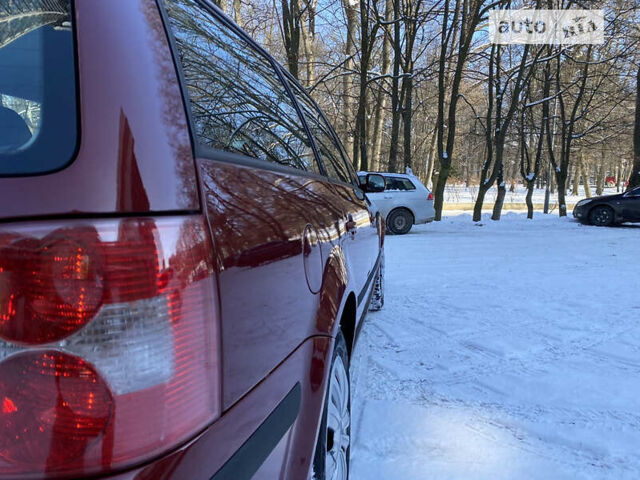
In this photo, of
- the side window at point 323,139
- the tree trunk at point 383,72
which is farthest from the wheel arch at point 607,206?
the side window at point 323,139

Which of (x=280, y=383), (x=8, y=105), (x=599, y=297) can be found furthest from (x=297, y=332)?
(x=599, y=297)

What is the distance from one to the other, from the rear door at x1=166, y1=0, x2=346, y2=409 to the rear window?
240 millimetres

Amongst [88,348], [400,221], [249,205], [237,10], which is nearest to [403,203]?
[400,221]

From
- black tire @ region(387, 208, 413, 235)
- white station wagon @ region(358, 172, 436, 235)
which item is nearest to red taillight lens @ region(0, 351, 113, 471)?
white station wagon @ region(358, 172, 436, 235)

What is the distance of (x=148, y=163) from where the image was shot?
0.77 metres

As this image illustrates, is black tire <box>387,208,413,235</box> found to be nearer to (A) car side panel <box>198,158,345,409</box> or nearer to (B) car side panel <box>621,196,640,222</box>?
(B) car side panel <box>621,196,640,222</box>

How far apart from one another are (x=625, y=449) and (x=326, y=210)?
185 centimetres

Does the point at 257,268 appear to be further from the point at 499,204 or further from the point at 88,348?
the point at 499,204

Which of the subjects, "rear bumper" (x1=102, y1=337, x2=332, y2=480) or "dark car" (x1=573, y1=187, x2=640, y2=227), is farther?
"dark car" (x1=573, y1=187, x2=640, y2=227)

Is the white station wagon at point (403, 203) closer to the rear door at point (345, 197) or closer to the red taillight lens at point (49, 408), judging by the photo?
the rear door at point (345, 197)

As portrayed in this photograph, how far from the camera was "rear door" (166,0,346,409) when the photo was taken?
893 millimetres

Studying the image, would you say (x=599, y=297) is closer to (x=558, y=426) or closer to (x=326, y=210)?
(x=558, y=426)

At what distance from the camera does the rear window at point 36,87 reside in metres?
0.73

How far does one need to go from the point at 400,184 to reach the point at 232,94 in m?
10.7
